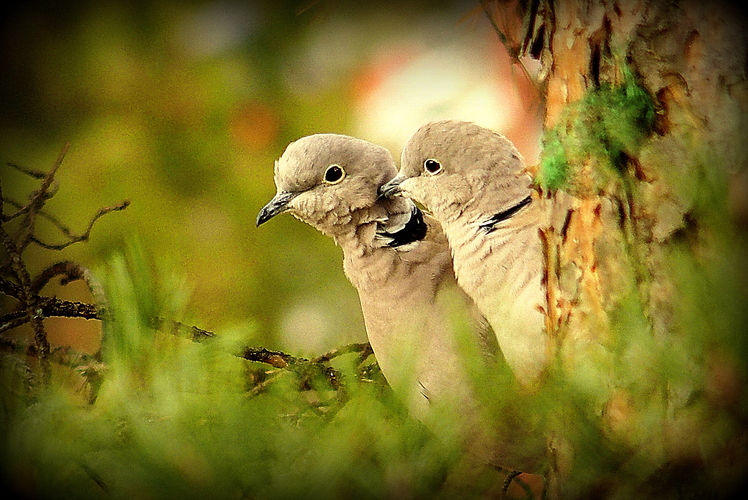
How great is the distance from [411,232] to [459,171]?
0.26ft

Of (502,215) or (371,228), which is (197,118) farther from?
(502,215)

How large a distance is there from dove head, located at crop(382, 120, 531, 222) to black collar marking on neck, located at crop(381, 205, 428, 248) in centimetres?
4

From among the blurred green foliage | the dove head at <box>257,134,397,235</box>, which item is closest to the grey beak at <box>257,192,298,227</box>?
the dove head at <box>257,134,397,235</box>

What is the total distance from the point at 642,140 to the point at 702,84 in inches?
1.5

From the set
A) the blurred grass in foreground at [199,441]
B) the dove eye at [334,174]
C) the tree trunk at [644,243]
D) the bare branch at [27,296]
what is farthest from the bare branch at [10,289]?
the tree trunk at [644,243]

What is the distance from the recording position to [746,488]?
295mm

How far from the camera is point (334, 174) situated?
2.09 feet

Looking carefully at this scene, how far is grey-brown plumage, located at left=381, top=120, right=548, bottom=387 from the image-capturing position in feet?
1.69

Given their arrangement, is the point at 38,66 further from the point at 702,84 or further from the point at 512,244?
the point at 702,84

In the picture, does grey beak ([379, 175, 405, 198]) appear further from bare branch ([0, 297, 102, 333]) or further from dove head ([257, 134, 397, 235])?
bare branch ([0, 297, 102, 333])

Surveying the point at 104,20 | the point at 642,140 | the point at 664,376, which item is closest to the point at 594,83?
the point at 642,140

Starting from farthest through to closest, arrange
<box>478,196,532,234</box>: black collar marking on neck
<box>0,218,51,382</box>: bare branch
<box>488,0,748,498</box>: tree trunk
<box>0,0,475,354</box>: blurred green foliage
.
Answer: <box>0,0,475,354</box>: blurred green foliage
<box>478,196,532,234</box>: black collar marking on neck
<box>0,218,51,382</box>: bare branch
<box>488,0,748,498</box>: tree trunk

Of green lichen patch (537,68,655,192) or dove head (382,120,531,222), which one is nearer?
green lichen patch (537,68,655,192)

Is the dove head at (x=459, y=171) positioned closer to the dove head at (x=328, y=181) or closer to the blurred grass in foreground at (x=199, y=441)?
the dove head at (x=328, y=181)
